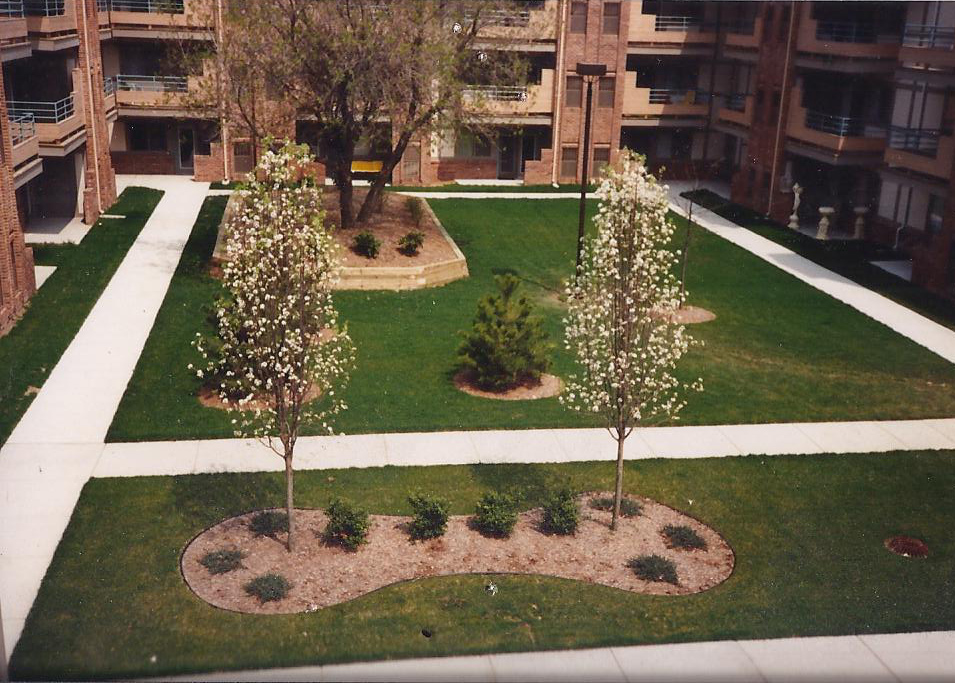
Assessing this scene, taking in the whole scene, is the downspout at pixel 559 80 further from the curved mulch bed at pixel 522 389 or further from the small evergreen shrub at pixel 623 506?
the small evergreen shrub at pixel 623 506

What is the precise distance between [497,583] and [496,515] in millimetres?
1318

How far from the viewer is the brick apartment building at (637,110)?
99.2 feet

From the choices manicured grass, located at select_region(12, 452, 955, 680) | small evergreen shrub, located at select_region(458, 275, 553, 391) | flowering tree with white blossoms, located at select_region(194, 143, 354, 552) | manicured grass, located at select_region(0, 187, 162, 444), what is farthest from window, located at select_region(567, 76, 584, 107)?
flowering tree with white blossoms, located at select_region(194, 143, 354, 552)

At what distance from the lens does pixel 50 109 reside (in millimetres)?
31719

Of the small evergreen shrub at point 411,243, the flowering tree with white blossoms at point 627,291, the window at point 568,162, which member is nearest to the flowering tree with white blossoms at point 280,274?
the flowering tree with white blossoms at point 627,291

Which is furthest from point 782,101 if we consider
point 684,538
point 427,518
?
point 427,518

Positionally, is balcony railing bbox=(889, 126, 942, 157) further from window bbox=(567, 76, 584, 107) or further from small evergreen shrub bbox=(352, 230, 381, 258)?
small evergreen shrub bbox=(352, 230, 381, 258)

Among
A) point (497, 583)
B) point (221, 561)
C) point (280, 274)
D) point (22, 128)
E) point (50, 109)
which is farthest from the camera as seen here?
point (50, 109)

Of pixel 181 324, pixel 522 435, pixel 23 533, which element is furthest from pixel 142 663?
pixel 181 324

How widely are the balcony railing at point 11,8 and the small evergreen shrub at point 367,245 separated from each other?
10.7m

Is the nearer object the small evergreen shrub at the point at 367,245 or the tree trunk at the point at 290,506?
the tree trunk at the point at 290,506

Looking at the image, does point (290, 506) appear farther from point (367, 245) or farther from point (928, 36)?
point (928, 36)

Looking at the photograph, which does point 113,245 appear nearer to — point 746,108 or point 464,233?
point 464,233

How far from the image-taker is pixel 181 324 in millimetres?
24141
